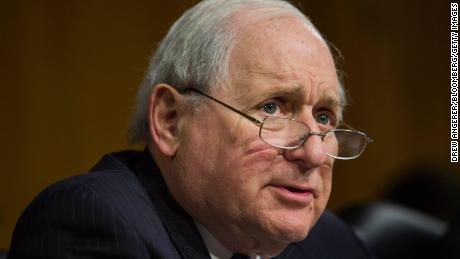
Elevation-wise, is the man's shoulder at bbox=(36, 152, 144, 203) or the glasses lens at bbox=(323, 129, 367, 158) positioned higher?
the man's shoulder at bbox=(36, 152, 144, 203)

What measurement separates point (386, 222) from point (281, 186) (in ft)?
4.18

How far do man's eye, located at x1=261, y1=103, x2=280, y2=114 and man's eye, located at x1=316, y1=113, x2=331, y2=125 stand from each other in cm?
17

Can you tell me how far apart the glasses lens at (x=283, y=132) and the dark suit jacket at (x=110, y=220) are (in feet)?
1.05

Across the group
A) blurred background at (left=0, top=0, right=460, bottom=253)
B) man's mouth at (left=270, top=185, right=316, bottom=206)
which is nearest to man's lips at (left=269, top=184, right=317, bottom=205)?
man's mouth at (left=270, top=185, right=316, bottom=206)

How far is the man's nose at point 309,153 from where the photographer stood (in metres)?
1.86

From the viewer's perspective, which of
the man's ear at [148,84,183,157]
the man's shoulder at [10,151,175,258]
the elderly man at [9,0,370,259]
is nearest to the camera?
the man's shoulder at [10,151,175,258]

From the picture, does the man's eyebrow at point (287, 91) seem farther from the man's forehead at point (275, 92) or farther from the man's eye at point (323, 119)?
the man's eye at point (323, 119)

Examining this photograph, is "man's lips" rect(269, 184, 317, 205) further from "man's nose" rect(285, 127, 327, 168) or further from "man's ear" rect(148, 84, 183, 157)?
"man's ear" rect(148, 84, 183, 157)

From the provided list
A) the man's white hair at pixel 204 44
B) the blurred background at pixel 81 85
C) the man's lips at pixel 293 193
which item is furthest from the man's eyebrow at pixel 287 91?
the blurred background at pixel 81 85

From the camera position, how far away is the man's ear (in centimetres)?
195

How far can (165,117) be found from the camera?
1982 millimetres

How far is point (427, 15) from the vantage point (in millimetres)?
5445

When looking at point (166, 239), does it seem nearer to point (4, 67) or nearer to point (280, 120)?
point (280, 120)

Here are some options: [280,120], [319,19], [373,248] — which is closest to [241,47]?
[280,120]
